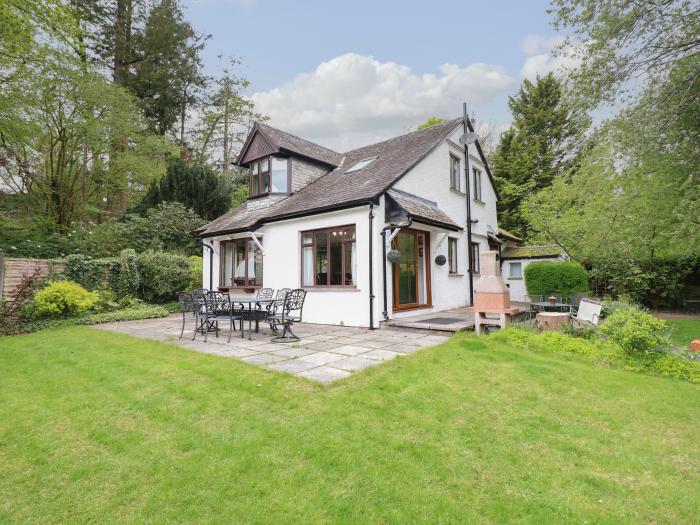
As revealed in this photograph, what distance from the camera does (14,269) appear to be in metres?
10.3

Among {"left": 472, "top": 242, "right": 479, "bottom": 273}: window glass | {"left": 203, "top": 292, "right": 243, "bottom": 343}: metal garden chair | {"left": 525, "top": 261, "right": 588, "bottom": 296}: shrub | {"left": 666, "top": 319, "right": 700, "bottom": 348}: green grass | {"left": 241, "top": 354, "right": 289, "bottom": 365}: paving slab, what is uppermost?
{"left": 472, "top": 242, "right": 479, "bottom": 273}: window glass

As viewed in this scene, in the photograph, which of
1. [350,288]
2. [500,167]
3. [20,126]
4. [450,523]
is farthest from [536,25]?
[20,126]

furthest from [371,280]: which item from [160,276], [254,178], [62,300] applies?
[160,276]

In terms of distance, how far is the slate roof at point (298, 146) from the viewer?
42.8ft

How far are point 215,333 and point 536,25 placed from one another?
480 inches

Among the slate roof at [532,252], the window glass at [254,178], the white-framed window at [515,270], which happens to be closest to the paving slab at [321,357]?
the window glass at [254,178]

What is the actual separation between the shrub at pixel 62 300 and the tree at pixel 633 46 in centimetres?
1594

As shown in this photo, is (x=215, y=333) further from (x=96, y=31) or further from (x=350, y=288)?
(x=96, y=31)

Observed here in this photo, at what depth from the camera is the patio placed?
5344mm

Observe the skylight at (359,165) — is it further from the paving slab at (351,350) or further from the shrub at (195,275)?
the shrub at (195,275)

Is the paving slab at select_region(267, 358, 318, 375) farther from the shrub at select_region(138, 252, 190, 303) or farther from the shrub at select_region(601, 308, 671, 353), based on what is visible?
the shrub at select_region(138, 252, 190, 303)

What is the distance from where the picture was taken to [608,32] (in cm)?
874

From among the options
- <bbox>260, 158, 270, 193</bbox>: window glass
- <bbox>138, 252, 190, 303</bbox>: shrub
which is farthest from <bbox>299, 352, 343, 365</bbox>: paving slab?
<bbox>138, 252, 190, 303</bbox>: shrub

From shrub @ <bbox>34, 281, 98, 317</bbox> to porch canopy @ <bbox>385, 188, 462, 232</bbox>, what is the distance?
9.68 m
